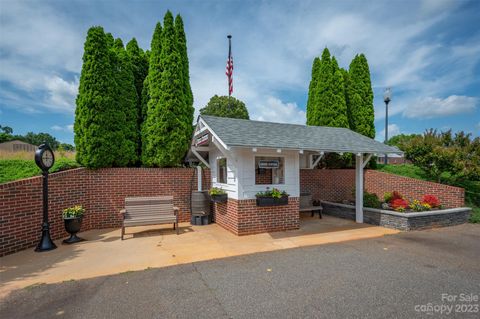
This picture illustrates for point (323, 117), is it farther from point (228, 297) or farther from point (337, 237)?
point (228, 297)

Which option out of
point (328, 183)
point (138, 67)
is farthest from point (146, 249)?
point (328, 183)

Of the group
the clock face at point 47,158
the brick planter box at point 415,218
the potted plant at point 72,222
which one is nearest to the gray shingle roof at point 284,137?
the brick planter box at point 415,218

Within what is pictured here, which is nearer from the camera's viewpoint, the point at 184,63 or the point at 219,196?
the point at 219,196

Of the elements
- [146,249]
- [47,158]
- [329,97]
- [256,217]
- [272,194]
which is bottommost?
[146,249]

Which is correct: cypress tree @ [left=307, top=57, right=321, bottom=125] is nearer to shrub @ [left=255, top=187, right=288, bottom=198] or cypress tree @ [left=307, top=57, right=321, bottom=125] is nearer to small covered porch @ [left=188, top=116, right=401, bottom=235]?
small covered porch @ [left=188, top=116, right=401, bottom=235]

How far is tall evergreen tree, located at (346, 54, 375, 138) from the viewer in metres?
13.8

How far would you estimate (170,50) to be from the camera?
8.95 m

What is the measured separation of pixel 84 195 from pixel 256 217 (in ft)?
17.7

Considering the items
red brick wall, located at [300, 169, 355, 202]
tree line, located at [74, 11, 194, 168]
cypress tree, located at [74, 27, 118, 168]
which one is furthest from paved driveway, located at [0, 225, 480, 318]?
red brick wall, located at [300, 169, 355, 202]

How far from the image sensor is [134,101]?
8.88 m

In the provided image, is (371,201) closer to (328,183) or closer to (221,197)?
(328,183)

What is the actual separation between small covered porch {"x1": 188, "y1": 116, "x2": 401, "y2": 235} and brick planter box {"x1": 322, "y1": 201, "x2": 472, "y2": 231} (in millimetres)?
444

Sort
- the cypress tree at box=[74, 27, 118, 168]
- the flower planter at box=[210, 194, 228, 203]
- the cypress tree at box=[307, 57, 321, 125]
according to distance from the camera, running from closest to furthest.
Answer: the flower planter at box=[210, 194, 228, 203] < the cypress tree at box=[74, 27, 118, 168] < the cypress tree at box=[307, 57, 321, 125]

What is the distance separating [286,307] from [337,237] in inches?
156
